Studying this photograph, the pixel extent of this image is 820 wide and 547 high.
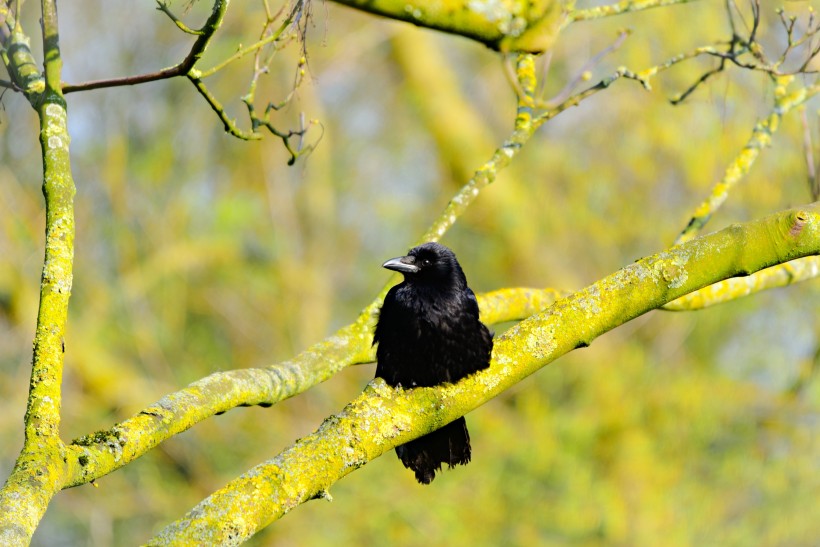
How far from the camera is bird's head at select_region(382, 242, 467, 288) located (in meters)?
5.07

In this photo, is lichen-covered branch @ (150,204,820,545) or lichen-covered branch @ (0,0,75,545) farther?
lichen-covered branch @ (150,204,820,545)

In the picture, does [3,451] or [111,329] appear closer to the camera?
[3,451]

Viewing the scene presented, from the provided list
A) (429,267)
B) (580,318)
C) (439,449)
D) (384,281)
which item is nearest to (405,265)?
(429,267)

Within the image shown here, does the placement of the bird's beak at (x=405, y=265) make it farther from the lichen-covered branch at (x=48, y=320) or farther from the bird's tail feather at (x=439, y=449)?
the lichen-covered branch at (x=48, y=320)

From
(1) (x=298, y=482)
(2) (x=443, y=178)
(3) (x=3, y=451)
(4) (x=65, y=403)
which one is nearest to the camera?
(1) (x=298, y=482)

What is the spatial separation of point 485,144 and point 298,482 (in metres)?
10.7

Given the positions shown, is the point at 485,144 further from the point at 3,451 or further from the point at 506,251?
A: the point at 3,451

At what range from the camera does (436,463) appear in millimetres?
5230

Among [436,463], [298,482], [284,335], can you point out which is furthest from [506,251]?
[298,482]

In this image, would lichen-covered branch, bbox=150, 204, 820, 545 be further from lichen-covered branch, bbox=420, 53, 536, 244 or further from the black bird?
lichen-covered branch, bbox=420, 53, 536, 244

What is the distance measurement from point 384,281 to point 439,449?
7223mm

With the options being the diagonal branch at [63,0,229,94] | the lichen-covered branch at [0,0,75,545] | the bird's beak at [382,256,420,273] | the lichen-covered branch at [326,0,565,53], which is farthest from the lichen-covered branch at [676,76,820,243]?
the lichen-covered branch at [0,0,75,545]

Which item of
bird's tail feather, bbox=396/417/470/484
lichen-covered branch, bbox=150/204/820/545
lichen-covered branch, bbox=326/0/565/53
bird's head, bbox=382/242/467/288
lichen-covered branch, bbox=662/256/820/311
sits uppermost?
bird's head, bbox=382/242/467/288

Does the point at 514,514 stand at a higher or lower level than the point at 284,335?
lower
